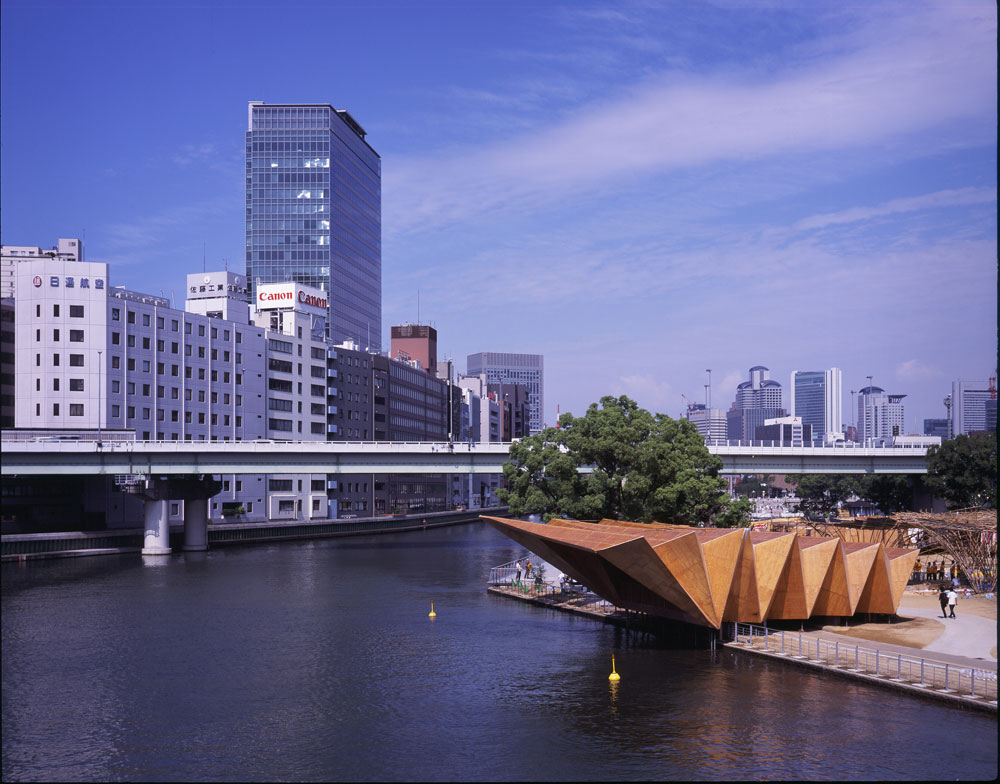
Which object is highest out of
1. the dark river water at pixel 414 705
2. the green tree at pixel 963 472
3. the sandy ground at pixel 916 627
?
the green tree at pixel 963 472

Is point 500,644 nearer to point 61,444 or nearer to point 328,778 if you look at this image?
Result: point 328,778

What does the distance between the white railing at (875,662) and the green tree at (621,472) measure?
26448mm

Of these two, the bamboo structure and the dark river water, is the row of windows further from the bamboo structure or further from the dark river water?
the bamboo structure

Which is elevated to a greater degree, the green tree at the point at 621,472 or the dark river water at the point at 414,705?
the green tree at the point at 621,472

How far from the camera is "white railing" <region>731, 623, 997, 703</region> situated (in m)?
46.3

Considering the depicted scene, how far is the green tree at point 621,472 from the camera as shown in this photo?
88750 mm

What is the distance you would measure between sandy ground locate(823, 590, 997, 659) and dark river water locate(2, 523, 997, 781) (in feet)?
27.4

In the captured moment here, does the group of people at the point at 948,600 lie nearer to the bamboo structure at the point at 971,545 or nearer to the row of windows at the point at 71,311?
the bamboo structure at the point at 971,545

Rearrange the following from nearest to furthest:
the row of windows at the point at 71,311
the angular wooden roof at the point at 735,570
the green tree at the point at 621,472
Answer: the angular wooden roof at the point at 735,570
the green tree at the point at 621,472
the row of windows at the point at 71,311

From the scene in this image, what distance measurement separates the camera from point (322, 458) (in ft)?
421

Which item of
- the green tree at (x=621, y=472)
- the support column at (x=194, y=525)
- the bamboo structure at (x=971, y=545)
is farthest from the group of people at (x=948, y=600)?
the support column at (x=194, y=525)

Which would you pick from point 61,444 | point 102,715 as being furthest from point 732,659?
point 61,444

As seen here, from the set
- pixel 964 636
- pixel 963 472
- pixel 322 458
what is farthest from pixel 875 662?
pixel 963 472

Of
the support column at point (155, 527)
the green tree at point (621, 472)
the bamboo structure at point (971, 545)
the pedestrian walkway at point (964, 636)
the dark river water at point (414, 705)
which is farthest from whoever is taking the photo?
the support column at point (155, 527)
